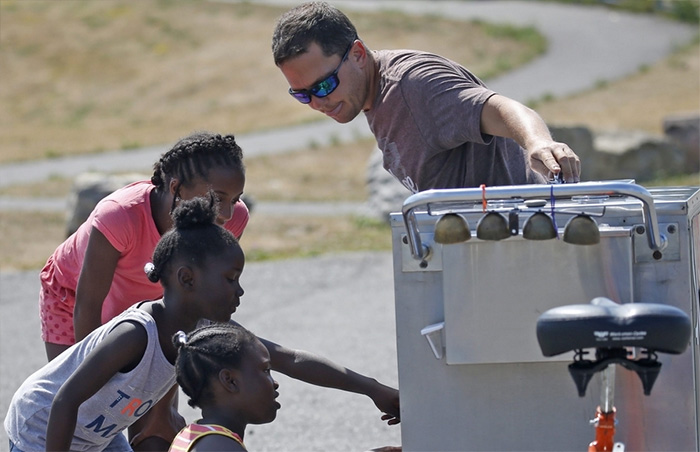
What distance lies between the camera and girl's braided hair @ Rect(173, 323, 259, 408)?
2854 mm

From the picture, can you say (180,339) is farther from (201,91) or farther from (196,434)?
(201,91)

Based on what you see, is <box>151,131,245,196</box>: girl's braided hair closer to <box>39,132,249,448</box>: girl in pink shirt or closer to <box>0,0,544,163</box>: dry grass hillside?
<box>39,132,249,448</box>: girl in pink shirt

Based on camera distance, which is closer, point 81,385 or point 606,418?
point 606,418

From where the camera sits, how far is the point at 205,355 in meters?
2.85

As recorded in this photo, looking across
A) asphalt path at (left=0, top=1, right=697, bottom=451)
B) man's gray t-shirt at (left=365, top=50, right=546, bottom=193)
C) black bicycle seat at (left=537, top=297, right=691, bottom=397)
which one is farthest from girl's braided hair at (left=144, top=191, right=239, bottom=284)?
asphalt path at (left=0, top=1, right=697, bottom=451)

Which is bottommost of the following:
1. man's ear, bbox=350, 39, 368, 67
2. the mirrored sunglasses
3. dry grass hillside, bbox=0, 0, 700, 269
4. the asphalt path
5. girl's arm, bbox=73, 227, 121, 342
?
the asphalt path

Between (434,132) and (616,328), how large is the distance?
1139mm

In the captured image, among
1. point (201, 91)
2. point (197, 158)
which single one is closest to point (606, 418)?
point (197, 158)

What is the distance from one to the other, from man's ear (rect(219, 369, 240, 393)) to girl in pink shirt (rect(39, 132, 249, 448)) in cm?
71

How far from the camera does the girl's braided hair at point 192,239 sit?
3.09m

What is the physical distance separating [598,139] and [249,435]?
387 inches

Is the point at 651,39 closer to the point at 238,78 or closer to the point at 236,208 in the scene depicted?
the point at 238,78

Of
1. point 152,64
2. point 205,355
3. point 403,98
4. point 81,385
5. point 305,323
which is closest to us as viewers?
point 205,355

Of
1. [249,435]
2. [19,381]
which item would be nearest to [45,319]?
[249,435]
